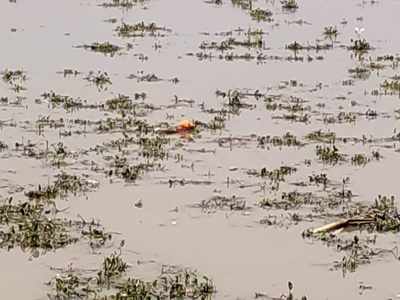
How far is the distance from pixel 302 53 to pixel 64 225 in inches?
470

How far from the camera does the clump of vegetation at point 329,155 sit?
41.7ft

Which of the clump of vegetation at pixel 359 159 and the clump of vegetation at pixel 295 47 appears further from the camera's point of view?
the clump of vegetation at pixel 295 47

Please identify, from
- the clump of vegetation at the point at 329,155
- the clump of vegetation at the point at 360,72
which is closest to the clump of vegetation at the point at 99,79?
the clump of vegetation at the point at 360,72

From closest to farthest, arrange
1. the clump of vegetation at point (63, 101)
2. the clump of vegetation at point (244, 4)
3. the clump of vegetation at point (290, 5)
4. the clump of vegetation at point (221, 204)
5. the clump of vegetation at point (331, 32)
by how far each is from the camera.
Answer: the clump of vegetation at point (221, 204)
the clump of vegetation at point (63, 101)
the clump of vegetation at point (331, 32)
the clump of vegetation at point (244, 4)
the clump of vegetation at point (290, 5)

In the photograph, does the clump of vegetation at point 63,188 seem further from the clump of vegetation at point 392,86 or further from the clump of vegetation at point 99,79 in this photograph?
the clump of vegetation at point 392,86

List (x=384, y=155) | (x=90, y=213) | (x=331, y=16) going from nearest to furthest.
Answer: (x=90, y=213), (x=384, y=155), (x=331, y=16)

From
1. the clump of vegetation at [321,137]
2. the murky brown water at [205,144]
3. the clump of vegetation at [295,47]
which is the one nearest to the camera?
the murky brown water at [205,144]

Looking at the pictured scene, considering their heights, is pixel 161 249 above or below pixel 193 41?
below

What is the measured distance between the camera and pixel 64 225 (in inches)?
393

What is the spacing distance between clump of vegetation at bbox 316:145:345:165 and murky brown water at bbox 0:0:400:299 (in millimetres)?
131

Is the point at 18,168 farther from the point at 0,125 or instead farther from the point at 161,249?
the point at 161,249

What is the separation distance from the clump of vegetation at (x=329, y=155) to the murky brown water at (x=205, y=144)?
13 cm

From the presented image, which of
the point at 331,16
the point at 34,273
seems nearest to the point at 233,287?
the point at 34,273

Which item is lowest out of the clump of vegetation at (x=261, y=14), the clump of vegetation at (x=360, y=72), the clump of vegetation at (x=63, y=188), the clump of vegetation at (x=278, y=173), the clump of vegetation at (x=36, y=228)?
the clump of vegetation at (x=36, y=228)
